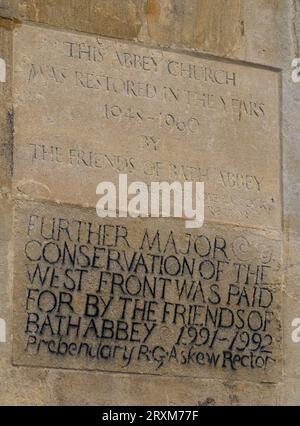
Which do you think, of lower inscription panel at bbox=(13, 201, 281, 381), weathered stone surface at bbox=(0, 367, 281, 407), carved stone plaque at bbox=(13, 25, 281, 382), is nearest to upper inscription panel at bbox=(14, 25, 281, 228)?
carved stone plaque at bbox=(13, 25, 281, 382)

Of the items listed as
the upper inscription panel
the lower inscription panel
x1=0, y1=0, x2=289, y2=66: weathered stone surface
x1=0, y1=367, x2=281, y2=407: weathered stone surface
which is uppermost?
x1=0, y1=0, x2=289, y2=66: weathered stone surface

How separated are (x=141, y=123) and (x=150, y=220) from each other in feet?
1.88

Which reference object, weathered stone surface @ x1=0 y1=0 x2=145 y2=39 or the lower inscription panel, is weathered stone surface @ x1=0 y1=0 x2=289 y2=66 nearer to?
weathered stone surface @ x1=0 y1=0 x2=145 y2=39

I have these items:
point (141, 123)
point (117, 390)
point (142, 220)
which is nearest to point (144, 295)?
point (142, 220)

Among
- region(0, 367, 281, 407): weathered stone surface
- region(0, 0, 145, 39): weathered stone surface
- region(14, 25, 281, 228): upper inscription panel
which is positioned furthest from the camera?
region(0, 0, 145, 39): weathered stone surface

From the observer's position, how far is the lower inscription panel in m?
10.6

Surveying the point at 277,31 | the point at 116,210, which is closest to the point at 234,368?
the point at 116,210

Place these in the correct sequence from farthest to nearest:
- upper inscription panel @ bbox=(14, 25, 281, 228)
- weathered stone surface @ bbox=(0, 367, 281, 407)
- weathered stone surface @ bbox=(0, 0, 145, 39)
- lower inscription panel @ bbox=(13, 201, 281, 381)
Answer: weathered stone surface @ bbox=(0, 0, 145, 39), upper inscription panel @ bbox=(14, 25, 281, 228), lower inscription panel @ bbox=(13, 201, 281, 381), weathered stone surface @ bbox=(0, 367, 281, 407)

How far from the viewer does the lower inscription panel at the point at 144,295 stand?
1060 centimetres

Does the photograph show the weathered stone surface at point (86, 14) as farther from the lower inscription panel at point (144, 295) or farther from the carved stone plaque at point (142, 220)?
the lower inscription panel at point (144, 295)

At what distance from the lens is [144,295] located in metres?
10.9

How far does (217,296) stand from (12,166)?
4.69 ft

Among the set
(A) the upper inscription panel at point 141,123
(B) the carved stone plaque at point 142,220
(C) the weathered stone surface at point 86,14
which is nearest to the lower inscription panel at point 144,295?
(B) the carved stone plaque at point 142,220

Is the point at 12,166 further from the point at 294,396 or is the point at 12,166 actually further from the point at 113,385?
the point at 294,396
